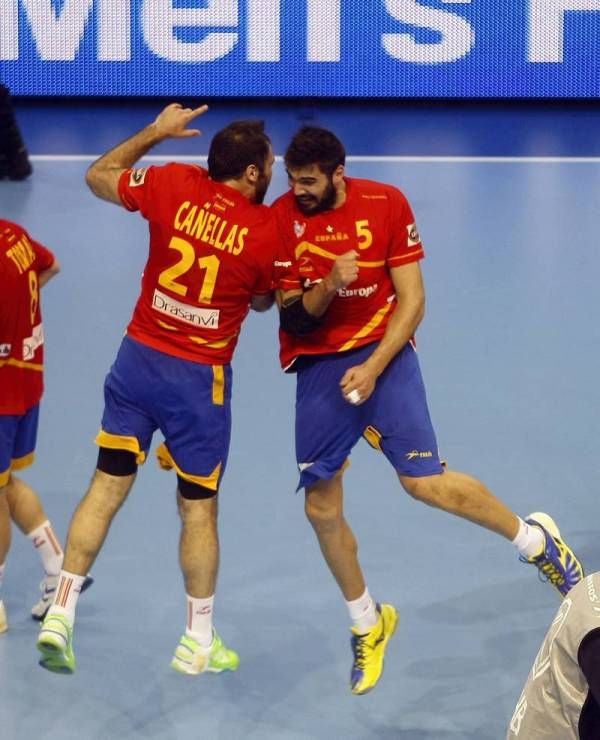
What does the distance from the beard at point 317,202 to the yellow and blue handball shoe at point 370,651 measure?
172cm

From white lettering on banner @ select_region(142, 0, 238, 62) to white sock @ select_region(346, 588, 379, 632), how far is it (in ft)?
30.3

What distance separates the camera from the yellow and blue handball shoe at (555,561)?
6027 mm

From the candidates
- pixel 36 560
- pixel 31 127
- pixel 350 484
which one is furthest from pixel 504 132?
pixel 36 560

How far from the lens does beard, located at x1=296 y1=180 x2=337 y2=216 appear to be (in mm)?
5488

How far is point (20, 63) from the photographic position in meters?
14.2

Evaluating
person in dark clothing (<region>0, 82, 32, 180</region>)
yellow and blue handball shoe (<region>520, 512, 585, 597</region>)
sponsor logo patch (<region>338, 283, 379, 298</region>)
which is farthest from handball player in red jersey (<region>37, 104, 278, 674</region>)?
person in dark clothing (<region>0, 82, 32, 180</region>)

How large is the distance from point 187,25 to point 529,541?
9.31 metres

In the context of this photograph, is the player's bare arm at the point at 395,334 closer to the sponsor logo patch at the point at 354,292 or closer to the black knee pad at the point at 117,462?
the sponsor logo patch at the point at 354,292

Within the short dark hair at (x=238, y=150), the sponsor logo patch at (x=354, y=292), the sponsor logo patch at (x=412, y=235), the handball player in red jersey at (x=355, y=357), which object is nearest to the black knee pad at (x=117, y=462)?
the handball player in red jersey at (x=355, y=357)

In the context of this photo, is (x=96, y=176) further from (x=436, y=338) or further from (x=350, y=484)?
(x=436, y=338)

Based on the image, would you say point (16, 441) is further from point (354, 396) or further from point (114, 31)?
point (114, 31)

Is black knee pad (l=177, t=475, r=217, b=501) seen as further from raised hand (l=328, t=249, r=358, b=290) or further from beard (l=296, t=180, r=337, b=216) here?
beard (l=296, t=180, r=337, b=216)

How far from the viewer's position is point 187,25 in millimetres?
14008

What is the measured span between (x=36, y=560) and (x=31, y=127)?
8146mm
